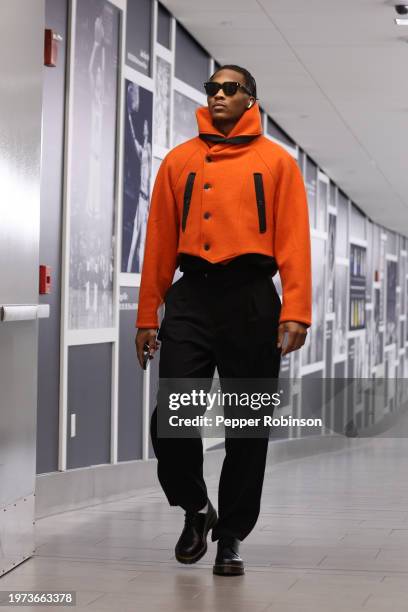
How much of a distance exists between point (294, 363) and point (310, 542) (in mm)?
8703

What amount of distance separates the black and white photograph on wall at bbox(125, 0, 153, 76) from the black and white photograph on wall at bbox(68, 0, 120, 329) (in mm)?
269

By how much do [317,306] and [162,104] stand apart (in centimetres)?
763

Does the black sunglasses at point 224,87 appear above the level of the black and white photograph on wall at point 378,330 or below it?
above

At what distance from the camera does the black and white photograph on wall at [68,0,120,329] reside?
6215mm

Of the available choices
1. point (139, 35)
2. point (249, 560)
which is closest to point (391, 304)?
point (139, 35)

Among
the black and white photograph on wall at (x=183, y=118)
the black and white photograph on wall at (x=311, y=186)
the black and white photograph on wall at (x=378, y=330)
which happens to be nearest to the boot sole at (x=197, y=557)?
the black and white photograph on wall at (x=183, y=118)

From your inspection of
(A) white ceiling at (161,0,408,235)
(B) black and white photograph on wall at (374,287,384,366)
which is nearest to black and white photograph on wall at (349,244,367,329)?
(B) black and white photograph on wall at (374,287,384,366)

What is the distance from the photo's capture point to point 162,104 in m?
7.88

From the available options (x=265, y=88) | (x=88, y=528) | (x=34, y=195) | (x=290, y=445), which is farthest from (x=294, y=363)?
(x=34, y=195)

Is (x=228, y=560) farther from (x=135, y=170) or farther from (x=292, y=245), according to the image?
(x=135, y=170)

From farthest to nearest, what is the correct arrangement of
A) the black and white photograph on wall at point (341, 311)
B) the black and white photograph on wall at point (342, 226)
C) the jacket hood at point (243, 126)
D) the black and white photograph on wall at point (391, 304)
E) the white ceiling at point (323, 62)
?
1. the black and white photograph on wall at point (391, 304)
2. the black and white photograph on wall at point (342, 226)
3. the black and white photograph on wall at point (341, 311)
4. the white ceiling at point (323, 62)
5. the jacket hood at point (243, 126)

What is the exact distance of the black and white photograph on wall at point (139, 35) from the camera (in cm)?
713

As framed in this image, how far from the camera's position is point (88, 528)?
521 cm

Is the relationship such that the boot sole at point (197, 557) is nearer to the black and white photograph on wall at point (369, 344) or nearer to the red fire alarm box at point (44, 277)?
the red fire alarm box at point (44, 277)
